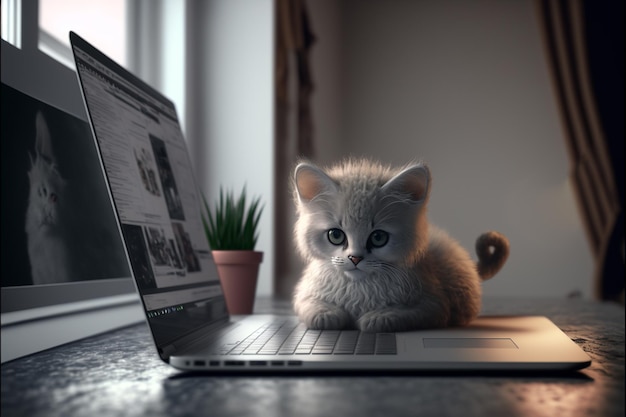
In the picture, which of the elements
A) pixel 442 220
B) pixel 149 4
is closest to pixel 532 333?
pixel 149 4

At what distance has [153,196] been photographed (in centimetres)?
84

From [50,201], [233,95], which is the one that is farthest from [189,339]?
[233,95]

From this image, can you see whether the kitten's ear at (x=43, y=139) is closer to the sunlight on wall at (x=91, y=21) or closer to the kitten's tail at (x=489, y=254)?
the sunlight on wall at (x=91, y=21)

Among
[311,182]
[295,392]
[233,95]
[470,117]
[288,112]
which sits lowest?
[295,392]

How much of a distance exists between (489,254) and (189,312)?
1.83 feet

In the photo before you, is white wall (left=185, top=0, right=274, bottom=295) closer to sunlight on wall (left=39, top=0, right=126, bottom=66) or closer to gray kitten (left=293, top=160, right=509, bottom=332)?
sunlight on wall (left=39, top=0, right=126, bottom=66)

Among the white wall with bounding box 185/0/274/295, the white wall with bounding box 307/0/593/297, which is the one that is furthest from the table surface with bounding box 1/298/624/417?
the white wall with bounding box 307/0/593/297

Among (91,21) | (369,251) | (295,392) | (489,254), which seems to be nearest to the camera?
(295,392)

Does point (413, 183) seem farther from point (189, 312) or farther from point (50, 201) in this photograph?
point (50, 201)

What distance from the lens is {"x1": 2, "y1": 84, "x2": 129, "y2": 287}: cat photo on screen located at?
2.53 feet

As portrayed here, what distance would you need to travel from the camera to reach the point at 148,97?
0.97 m

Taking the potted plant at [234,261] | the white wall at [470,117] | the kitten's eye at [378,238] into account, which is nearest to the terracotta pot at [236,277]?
the potted plant at [234,261]

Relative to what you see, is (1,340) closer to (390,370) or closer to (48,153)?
(48,153)

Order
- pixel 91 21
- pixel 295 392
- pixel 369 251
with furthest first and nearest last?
pixel 91 21
pixel 369 251
pixel 295 392
